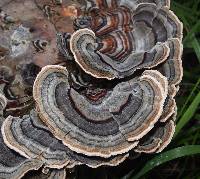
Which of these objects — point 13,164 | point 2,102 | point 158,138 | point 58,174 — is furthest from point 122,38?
point 13,164

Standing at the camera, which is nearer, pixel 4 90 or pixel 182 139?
pixel 4 90

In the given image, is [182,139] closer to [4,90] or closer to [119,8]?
[119,8]

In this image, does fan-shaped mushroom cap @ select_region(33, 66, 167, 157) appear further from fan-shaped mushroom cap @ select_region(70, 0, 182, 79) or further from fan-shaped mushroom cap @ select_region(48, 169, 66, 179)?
fan-shaped mushroom cap @ select_region(48, 169, 66, 179)

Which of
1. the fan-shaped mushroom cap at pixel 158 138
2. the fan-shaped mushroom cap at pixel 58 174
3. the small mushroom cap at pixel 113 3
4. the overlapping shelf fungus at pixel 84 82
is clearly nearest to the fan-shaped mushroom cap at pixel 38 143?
the overlapping shelf fungus at pixel 84 82

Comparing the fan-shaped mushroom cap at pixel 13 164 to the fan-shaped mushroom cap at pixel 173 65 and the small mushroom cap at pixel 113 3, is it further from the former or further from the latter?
the small mushroom cap at pixel 113 3

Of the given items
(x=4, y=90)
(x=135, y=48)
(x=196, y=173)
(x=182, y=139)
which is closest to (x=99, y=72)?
(x=135, y=48)
